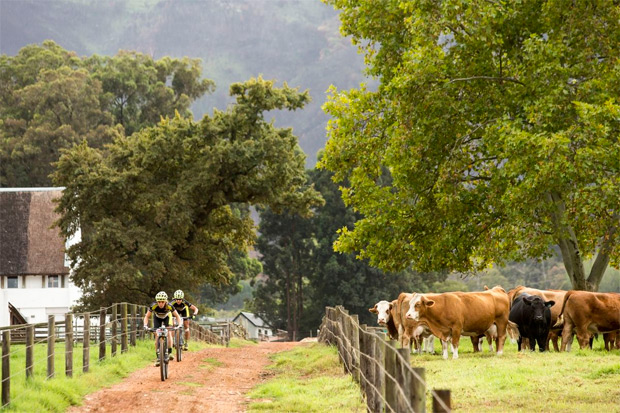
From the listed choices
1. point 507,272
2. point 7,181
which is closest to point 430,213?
point 7,181

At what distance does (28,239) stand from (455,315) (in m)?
46.8

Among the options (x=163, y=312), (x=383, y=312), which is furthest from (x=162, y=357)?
(x=383, y=312)

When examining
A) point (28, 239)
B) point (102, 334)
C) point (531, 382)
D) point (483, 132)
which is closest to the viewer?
point (531, 382)

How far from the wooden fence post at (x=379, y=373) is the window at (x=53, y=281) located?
53.2 metres

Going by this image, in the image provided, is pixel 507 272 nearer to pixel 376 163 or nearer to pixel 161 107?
pixel 161 107

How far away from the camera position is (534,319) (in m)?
21.7

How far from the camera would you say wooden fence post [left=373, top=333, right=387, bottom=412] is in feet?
37.6

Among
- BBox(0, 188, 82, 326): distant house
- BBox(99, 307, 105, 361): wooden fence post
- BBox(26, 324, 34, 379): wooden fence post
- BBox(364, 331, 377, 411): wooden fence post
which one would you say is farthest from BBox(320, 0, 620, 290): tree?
BBox(0, 188, 82, 326): distant house

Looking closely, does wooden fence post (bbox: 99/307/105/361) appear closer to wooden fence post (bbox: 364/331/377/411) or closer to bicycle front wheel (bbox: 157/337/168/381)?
bicycle front wheel (bbox: 157/337/168/381)

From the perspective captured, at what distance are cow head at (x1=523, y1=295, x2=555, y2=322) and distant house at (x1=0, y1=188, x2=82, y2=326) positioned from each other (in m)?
44.1

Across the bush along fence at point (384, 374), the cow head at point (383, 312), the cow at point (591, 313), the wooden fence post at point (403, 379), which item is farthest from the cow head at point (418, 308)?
the wooden fence post at point (403, 379)

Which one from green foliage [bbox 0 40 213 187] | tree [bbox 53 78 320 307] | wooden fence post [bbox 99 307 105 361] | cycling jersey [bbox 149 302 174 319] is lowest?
wooden fence post [bbox 99 307 105 361]

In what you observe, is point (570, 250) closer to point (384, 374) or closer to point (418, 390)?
point (384, 374)

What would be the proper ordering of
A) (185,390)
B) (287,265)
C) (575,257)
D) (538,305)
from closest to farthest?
(185,390)
(538,305)
(575,257)
(287,265)
